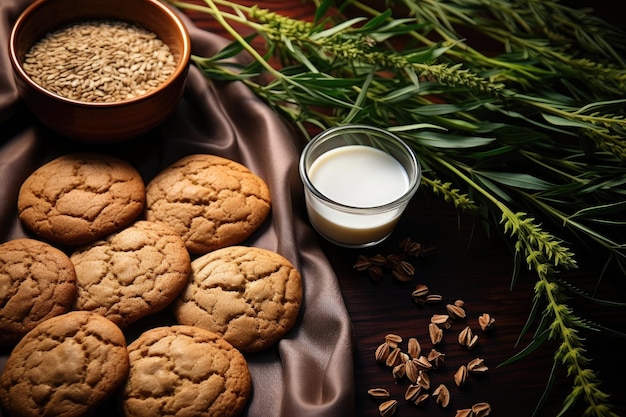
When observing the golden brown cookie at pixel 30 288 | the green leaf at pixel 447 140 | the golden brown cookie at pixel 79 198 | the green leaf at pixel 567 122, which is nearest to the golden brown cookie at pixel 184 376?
the golden brown cookie at pixel 30 288

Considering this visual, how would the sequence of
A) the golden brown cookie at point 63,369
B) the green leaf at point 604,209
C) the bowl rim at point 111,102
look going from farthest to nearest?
the bowl rim at point 111,102 < the green leaf at point 604,209 < the golden brown cookie at point 63,369

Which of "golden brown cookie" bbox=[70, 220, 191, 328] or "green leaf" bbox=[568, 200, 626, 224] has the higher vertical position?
"green leaf" bbox=[568, 200, 626, 224]

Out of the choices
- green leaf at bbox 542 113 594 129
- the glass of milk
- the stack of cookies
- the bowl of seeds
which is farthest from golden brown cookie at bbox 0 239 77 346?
green leaf at bbox 542 113 594 129

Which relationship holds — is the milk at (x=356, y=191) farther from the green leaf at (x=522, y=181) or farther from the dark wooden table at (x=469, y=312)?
the green leaf at (x=522, y=181)

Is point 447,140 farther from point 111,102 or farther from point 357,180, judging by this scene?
point 111,102

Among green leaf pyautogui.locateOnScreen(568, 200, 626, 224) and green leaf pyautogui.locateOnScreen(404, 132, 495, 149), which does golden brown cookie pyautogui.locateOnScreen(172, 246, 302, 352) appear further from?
green leaf pyautogui.locateOnScreen(568, 200, 626, 224)

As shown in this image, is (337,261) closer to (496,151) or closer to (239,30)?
(496,151)
